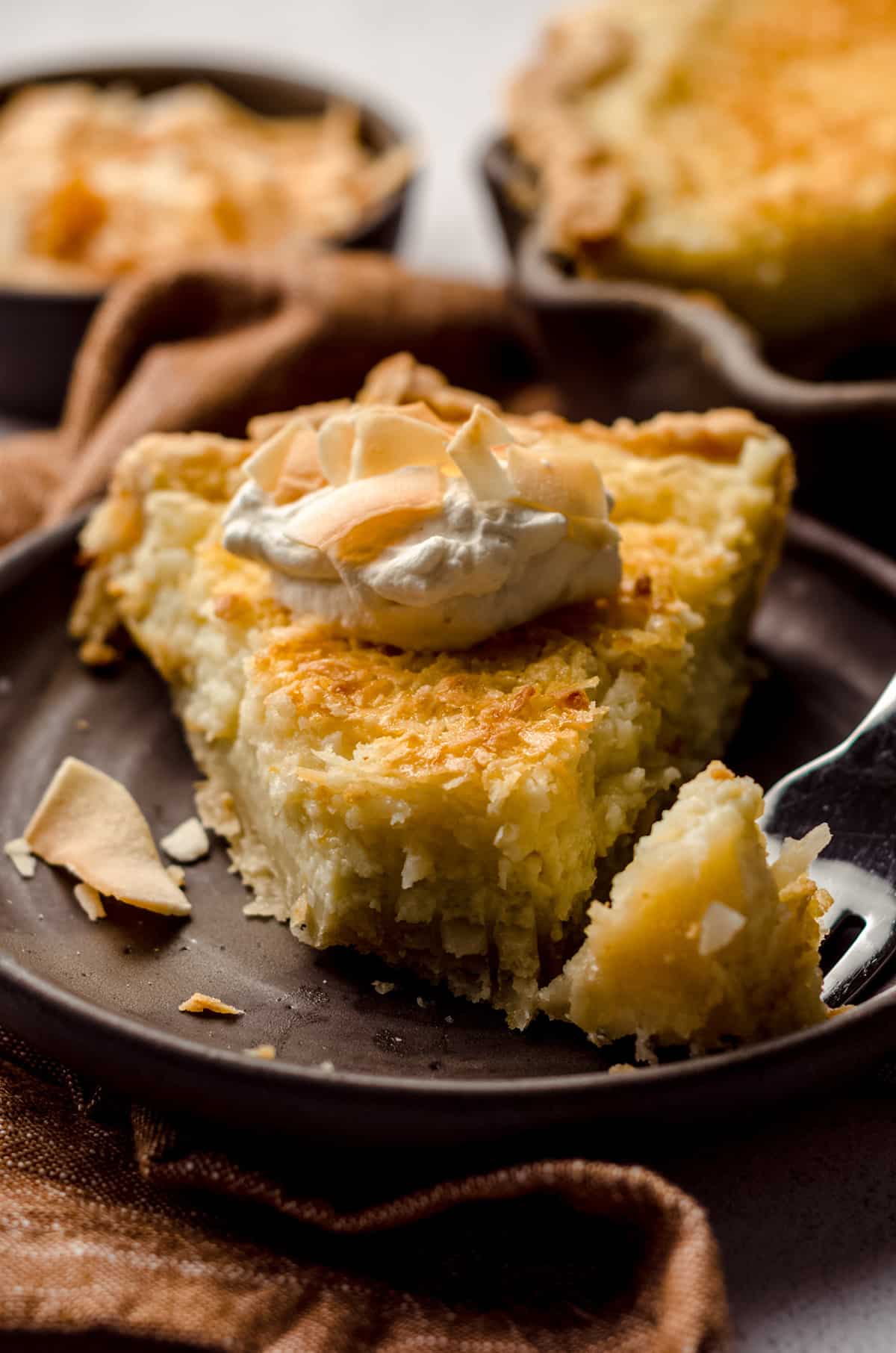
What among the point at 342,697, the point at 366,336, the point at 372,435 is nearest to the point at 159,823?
the point at 342,697

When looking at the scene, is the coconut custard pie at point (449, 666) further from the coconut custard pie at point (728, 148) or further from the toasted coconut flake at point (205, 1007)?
the coconut custard pie at point (728, 148)

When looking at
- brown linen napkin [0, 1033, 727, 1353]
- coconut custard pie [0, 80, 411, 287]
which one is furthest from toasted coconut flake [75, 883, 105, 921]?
coconut custard pie [0, 80, 411, 287]

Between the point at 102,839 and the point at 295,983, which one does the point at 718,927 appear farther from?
the point at 102,839

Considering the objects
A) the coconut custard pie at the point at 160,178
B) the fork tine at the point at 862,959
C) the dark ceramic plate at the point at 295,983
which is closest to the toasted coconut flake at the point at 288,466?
the dark ceramic plate at the point at 295,983

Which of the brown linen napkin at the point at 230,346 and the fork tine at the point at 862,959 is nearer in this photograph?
the fork tine at the point at 862,959

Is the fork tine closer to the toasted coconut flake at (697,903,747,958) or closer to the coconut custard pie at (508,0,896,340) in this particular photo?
the toasted coconut flake at (697,903,747,958)

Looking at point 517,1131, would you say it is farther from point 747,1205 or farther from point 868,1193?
point 868,1193

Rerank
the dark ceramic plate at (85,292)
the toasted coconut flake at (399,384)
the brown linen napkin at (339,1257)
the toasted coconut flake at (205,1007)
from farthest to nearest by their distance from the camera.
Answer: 1. the dark ceramic plate at (85,292)
2. the toasted coconut flake at (399,384)
3. the toasted coconut flake at (205,1007)
4. the brown linen napkin at (339,1257)
